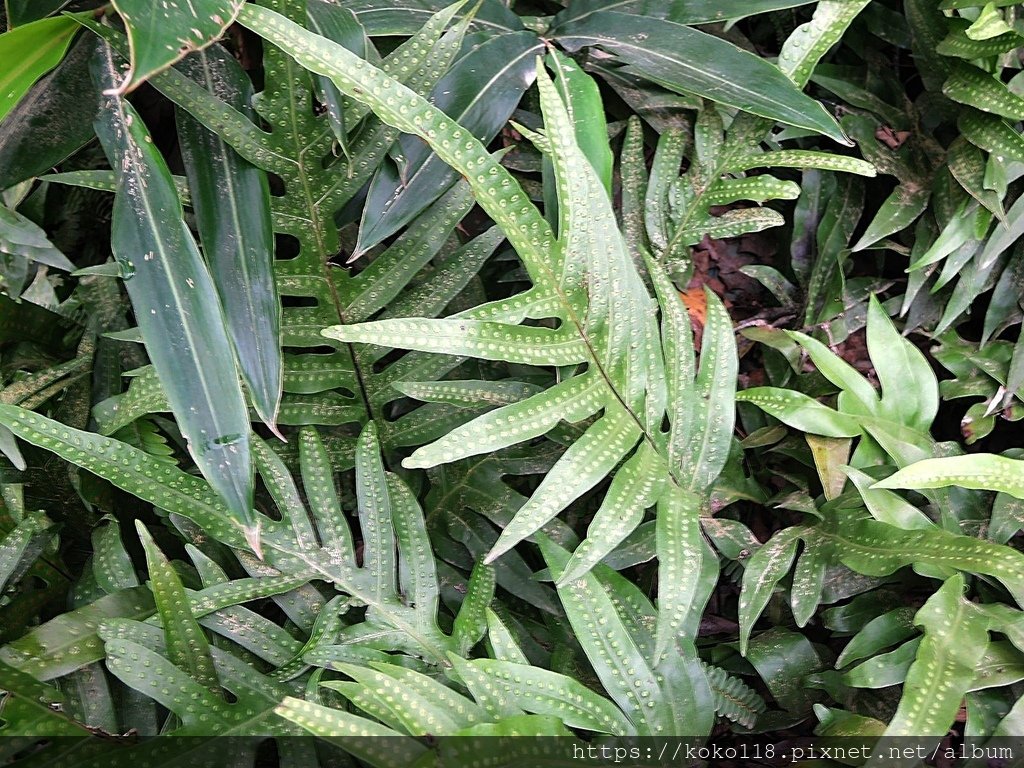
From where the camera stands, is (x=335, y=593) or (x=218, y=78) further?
(x=335, y=593)

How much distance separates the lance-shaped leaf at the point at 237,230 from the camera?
68 centimetres

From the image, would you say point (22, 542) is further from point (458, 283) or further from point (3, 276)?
point (458, 283)

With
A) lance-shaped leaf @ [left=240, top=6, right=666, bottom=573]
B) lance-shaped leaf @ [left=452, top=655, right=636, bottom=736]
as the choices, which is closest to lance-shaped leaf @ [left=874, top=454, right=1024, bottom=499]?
lance-shaped leaf @ [left=240, top=6, right=666, bottom=573]

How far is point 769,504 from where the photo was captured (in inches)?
34.9

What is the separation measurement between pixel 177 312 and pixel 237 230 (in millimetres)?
123

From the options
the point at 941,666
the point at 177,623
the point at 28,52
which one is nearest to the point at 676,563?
the point at 941,666

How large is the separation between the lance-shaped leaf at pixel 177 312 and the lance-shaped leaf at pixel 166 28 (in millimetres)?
123

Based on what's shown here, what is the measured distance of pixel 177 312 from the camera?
Result: 2.04ft

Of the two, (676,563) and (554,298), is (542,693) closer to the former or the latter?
(676,563)

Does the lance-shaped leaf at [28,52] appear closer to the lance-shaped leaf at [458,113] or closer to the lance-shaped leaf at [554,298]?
the lance-shaped leaf at [554,298]

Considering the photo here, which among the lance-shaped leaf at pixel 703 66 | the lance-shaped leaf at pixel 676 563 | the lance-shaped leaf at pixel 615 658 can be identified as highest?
the lance-shaped leaf at pixel 703 66

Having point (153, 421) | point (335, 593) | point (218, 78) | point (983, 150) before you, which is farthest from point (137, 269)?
point (983, 150)

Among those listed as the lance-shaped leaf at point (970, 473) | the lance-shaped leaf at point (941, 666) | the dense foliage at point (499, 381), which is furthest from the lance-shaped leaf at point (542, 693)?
the lance-shaped leaf at point (970, 473)

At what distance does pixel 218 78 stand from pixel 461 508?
0.58m
